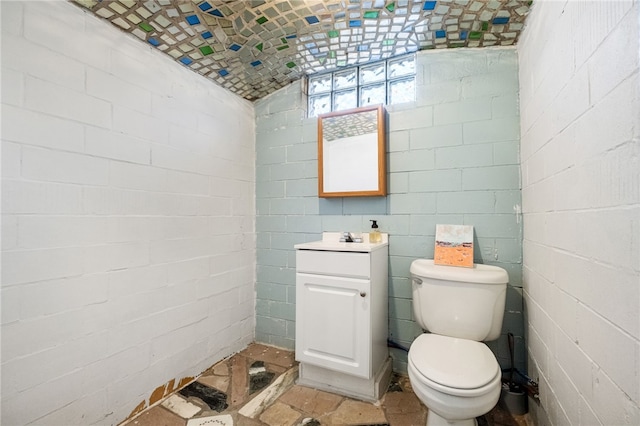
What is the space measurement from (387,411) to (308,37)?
7.60ft

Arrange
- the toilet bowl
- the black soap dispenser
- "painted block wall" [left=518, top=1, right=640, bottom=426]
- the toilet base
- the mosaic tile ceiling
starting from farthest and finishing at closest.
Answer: the black soap dispenser
the mosaic tile ceiling
the toilet base
the toilet bowl
"painted block wall" [left=518, top=1, right=640, bottom=426]

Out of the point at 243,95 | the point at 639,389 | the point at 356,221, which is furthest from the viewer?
the point at 243,95

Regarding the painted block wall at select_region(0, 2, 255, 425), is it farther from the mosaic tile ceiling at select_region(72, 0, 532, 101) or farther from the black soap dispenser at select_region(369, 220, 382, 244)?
the black soap dispenser at select_region(369, 220, 382, 244)

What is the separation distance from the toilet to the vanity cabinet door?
333 mm

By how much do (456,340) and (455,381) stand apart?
0.38 m

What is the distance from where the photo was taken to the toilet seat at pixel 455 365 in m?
1.15

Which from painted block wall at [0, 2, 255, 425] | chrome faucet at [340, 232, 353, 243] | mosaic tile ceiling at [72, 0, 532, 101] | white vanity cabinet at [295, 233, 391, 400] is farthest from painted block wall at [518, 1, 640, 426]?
painted block wall at [0, 2, 255, 425]

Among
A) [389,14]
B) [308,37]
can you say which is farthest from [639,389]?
[308,37]

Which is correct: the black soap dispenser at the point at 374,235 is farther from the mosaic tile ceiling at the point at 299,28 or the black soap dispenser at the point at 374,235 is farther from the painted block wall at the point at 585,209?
the mosaic tile ceiling at the point at 299,28

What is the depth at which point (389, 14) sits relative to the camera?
1.56 m

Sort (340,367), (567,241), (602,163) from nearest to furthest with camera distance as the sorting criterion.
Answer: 1. (602,163)
2. (567,241)
3. (340,367)

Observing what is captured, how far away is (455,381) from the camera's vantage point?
45.8 inches

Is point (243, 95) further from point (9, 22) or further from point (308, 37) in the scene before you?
point (9, 22)

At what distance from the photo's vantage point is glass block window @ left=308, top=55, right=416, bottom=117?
2044 millimetres
